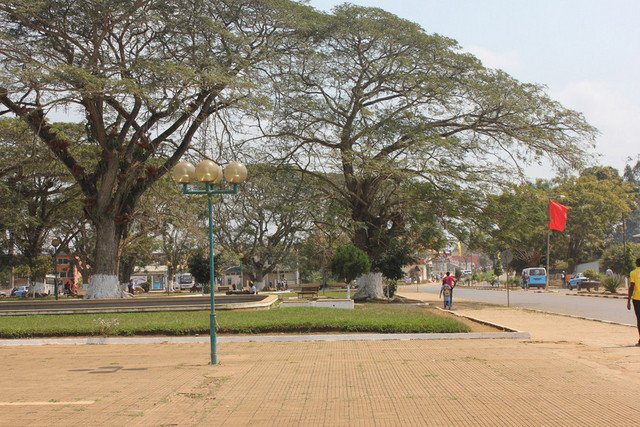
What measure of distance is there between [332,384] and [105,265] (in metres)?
21.5

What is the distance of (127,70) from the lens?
24922mm

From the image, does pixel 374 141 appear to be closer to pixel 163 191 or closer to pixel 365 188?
pixel 365 188

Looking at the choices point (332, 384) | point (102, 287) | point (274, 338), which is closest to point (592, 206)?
point (102, 287)

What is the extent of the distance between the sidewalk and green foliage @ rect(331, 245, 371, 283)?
1477cm

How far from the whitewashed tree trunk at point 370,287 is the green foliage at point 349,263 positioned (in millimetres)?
4346

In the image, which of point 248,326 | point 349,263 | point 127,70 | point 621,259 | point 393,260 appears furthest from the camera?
point 621,259

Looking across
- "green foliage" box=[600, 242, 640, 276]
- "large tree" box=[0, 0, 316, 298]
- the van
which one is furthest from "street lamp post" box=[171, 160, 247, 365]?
the van

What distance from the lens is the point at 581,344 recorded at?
44.4 feet

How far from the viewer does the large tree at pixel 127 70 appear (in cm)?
2400

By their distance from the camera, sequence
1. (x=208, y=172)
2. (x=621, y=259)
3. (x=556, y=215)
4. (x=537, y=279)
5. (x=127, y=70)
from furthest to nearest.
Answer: (x=537, y=279) → (x=621, y=259) → (x=556, y=215) → (x=127, y=70) → (x=208, y=172)

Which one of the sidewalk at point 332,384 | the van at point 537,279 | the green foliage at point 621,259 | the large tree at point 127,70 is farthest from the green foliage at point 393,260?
the van at point 537,279

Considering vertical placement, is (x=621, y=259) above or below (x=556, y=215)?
below

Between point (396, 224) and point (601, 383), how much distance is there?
83.8 feet

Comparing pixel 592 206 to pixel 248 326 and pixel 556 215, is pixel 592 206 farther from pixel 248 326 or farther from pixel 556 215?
pixel 248 326
